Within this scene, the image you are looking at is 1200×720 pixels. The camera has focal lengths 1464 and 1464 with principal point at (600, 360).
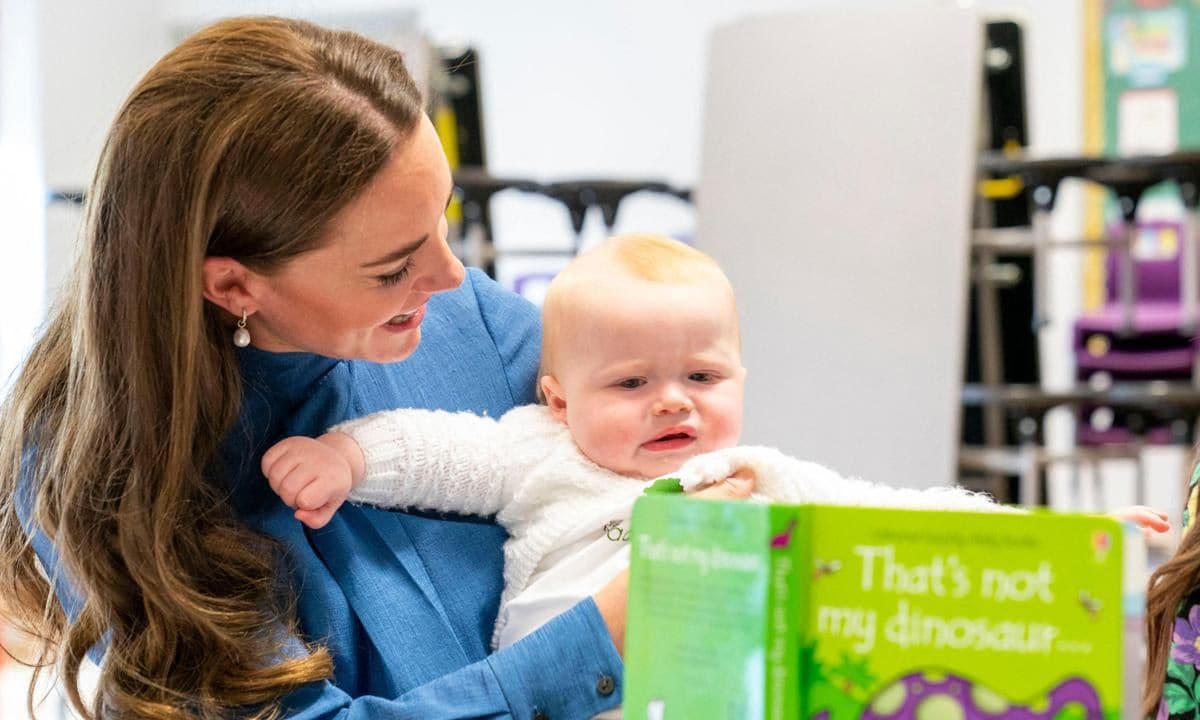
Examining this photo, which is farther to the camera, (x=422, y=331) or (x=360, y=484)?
(x=422, y=331)

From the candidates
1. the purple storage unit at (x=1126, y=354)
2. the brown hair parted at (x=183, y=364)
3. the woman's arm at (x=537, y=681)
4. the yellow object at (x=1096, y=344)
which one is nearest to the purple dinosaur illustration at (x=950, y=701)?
the woman's arm at (x=537, y=681)

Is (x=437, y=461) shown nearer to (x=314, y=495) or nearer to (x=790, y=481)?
(x=314, y=495)

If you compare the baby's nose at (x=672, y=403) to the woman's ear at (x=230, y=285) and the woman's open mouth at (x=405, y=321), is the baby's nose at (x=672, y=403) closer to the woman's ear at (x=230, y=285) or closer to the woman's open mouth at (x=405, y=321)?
the woman's open mouth at (x=405, y=321)

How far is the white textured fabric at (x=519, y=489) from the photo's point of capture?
1.39 metres

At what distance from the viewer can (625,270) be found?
1530 millimetres

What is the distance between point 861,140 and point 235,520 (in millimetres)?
2546

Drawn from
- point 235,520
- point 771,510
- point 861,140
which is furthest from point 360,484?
point 861,140

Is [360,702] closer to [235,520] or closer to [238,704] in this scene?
[238,704]

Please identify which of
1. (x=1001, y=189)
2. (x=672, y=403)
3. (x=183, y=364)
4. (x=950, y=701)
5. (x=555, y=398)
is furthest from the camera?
(x=1001, y=189)

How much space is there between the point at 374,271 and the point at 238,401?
17cm

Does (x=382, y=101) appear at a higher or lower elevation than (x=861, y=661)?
higher

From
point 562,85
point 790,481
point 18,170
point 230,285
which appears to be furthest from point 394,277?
point 18,170

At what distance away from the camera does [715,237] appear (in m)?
3.76

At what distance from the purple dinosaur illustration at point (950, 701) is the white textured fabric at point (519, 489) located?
0.51 metres
